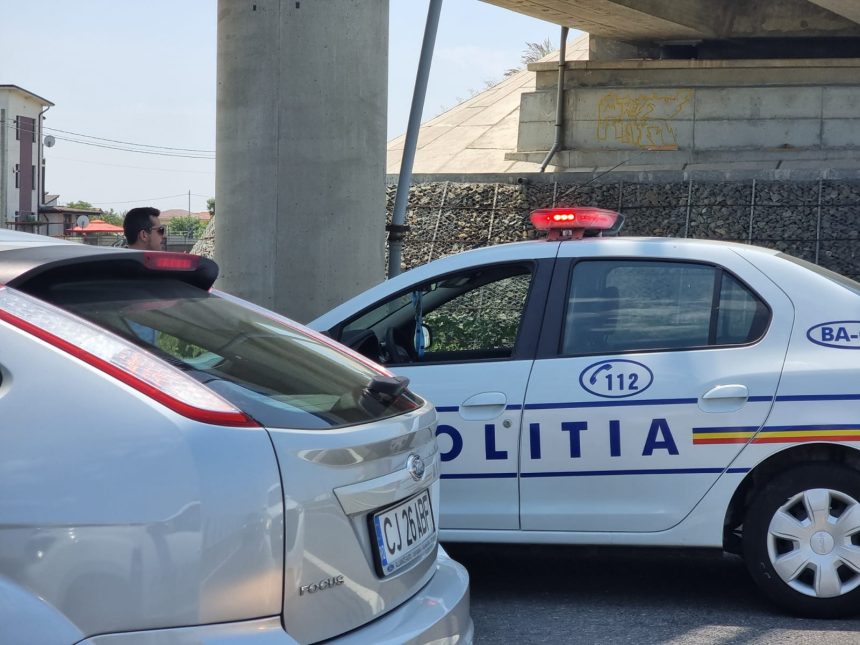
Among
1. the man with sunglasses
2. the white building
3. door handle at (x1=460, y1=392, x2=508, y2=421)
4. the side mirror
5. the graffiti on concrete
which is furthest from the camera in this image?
the white building

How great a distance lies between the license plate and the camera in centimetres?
263

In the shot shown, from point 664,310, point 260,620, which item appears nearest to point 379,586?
point 260,620

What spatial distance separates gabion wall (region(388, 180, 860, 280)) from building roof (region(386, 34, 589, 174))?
263cm

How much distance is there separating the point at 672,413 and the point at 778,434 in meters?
0.43

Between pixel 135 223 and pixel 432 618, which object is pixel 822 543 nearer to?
pixel 432 618

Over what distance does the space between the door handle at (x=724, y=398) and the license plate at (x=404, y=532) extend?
200 cm

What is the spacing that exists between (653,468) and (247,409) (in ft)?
8.64

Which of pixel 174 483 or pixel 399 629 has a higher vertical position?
pixel 174 483

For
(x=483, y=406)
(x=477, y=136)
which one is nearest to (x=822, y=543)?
(x=483, y=406)

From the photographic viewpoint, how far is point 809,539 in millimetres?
4574

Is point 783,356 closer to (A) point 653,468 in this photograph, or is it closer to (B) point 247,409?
(A) point 653,468

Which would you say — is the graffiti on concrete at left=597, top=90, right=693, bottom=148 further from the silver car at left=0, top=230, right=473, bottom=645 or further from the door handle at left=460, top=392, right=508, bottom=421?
the silver car at left=0, top=230, right=473, bottom=645

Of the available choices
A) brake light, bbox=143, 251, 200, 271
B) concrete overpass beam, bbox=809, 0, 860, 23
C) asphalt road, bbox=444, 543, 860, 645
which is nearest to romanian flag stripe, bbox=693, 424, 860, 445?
asphalt road, bbox=444, 543, 860, 645

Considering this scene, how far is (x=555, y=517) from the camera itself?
15.6ft
